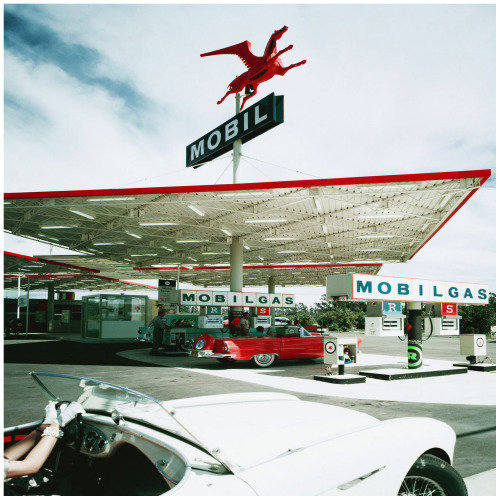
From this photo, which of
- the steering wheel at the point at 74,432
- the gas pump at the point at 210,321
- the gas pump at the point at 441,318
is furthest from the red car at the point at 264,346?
the steering wheel at the point at 74,432

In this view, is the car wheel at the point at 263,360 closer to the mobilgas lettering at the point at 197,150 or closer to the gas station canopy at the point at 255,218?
the gas station canopy at the point at 255,218

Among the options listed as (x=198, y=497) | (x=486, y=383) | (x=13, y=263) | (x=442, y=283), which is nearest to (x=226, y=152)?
(x=442, y=283)

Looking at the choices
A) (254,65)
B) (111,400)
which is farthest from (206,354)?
(254,65)

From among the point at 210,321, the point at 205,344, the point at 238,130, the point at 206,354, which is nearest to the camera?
the point at 206,354

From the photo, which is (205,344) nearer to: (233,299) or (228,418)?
(233,299)

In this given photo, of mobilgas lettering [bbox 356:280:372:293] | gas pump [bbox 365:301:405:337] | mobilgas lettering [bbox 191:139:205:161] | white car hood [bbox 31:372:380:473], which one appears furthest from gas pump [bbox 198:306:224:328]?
white car hood [bbox 31:372:380:473]

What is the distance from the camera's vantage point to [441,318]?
13102 mm

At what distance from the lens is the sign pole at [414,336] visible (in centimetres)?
1225

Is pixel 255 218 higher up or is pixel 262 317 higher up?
pixel 255 218

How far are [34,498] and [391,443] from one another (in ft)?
7.10

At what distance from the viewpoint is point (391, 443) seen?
9.56 ft

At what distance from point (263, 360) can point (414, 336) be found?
481 centimetres

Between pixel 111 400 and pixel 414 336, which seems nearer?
pixel 111 400

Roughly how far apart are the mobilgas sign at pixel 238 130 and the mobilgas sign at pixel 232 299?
729 centimetres
